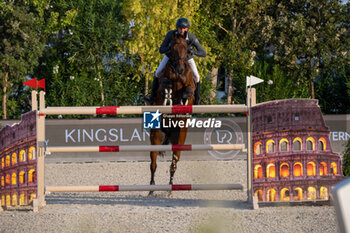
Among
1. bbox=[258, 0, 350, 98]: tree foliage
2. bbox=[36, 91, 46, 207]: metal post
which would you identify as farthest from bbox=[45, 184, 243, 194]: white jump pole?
bbox=[258, 0, 350, 98]: tree foliage

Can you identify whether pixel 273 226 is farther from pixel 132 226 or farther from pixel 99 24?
pixel 99 24

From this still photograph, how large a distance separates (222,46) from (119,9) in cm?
434

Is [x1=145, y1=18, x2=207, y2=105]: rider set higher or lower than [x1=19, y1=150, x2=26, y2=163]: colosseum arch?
higher

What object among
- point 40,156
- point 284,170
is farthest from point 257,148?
point 40,156

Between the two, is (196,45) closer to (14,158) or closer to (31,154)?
(31,154)

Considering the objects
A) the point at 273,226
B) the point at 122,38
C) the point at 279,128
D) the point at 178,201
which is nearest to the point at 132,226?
the point at 273,226

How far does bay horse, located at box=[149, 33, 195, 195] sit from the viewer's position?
734cm

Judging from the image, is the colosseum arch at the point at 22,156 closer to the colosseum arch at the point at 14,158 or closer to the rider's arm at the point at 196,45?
the colosseum arch at the point at 14,158

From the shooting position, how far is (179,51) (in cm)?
730

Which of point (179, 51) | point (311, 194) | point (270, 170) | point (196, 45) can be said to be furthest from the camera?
point (196, 45)

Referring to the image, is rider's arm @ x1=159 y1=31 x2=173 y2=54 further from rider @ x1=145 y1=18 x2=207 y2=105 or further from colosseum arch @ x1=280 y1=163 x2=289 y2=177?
colosseum arch @ x1=280 y1=163 x2=289 y2=177

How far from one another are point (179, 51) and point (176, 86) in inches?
22.4

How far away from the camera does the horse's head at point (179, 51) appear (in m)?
7.29

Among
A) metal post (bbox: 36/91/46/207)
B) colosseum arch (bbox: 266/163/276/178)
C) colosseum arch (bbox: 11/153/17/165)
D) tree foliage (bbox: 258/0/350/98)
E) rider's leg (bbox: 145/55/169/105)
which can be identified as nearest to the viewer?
colosseum arch (bbox: 266/163/276/178)
